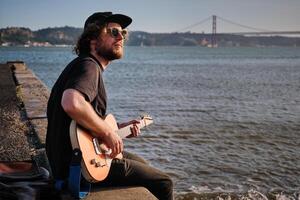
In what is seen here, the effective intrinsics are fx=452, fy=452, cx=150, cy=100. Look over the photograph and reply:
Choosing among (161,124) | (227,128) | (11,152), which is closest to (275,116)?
(227,128)

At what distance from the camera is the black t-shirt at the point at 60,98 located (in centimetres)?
314

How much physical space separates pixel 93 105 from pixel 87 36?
55cm

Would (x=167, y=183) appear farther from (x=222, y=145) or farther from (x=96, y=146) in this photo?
(x=222, y=145)

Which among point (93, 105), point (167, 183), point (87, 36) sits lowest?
point (167, 183)

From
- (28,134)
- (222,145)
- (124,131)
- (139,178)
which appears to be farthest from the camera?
(222,145)

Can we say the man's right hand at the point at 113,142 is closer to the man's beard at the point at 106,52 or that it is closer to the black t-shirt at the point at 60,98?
the black t-shirt at the point at 60,98

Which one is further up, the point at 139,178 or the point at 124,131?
the point at 124,131

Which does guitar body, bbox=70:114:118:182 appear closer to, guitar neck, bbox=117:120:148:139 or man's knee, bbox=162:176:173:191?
guitar neck, bbox=117:120:148:139

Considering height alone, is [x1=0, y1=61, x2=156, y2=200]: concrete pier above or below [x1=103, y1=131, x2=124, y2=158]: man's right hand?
below

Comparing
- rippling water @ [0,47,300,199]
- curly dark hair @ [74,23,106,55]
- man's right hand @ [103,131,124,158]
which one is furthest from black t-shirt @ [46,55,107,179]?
rippling water @ [0,47,300,199]

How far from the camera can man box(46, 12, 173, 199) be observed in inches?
123

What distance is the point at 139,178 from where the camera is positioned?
363 cm

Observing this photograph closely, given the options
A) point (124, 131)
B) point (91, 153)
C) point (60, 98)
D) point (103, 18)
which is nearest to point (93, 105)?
point (60, 98)

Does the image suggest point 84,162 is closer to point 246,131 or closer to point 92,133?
point 92,133
